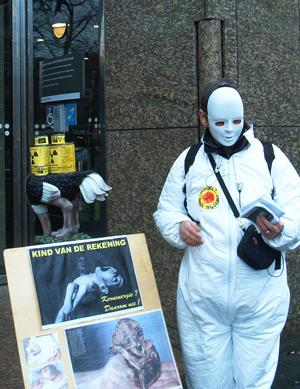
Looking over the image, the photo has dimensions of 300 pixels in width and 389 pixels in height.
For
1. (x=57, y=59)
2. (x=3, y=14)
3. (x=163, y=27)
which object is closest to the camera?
(x=163, y=27)

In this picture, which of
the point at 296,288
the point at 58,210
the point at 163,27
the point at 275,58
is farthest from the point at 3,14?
the point at 296,288

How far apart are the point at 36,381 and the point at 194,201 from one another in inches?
42.9

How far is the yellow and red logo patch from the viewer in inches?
111

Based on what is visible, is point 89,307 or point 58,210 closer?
point 89,307

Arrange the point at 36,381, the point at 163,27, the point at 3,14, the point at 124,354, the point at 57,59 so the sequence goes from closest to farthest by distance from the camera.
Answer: the point at 36,381 → the point at 124,354 → the point at 163,27 → the point at 57,59 → the point at 3,14

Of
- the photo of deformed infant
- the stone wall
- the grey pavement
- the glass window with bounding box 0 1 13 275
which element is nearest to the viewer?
the photo of deformed infant

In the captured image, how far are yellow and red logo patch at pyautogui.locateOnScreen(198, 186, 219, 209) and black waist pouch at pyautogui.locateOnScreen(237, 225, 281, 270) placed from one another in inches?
7.9

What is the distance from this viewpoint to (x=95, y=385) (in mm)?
2660

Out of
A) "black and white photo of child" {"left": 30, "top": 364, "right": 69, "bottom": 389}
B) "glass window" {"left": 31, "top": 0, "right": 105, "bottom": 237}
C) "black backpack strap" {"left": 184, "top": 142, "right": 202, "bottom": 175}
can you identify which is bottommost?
"black and white photo of child" {"left": 30, "top": 364, "right": 69, "bottom": 389}

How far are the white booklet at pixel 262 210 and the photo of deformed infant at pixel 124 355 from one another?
0.73 m

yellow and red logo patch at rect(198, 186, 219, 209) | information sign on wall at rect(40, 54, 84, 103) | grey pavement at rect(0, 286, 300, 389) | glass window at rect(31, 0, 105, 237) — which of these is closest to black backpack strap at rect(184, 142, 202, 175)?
yellow and red logo patch at rect(198, 186, 219, 209)

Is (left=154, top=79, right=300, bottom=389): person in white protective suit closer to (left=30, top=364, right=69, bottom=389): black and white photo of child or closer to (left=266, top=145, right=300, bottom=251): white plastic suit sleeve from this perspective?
(left=266, top=145, right=300, bottom=251): white plastic suit sleeve

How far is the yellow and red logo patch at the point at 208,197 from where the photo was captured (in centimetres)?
282

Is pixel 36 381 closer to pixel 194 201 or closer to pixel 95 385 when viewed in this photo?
pixel 95 385
